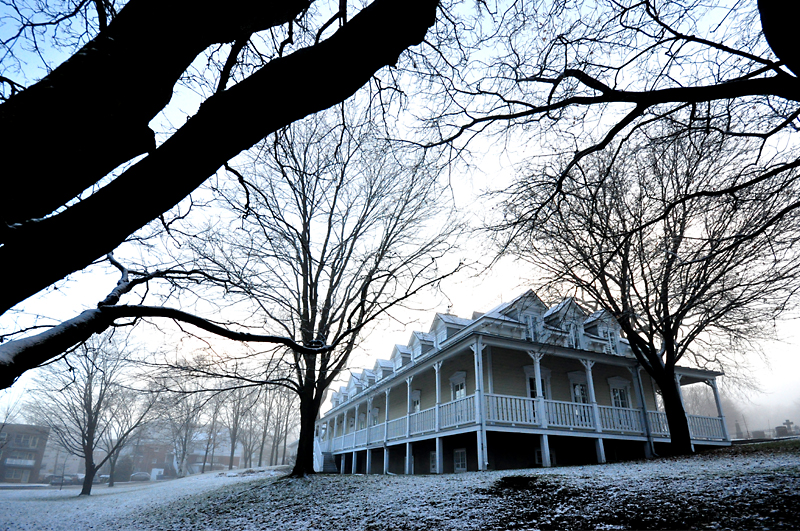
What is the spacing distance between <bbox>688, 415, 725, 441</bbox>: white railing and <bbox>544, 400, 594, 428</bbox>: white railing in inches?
Result: 201

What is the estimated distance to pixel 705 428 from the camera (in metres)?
17.2

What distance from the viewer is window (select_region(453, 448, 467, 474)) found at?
17.2 metres

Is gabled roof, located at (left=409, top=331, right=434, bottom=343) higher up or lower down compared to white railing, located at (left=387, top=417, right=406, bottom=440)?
higher up

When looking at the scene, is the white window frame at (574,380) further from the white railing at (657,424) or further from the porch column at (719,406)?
the porch column at (719,406)

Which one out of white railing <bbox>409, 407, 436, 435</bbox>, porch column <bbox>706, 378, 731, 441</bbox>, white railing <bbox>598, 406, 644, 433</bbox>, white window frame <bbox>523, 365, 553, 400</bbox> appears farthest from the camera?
white window frame <bbox>523, 365, 553, 400</bbox>

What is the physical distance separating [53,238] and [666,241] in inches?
298

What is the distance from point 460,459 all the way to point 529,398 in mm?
5385

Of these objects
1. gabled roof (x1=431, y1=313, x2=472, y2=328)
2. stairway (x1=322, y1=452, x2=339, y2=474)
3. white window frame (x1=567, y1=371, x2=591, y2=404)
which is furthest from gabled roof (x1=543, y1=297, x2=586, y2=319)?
stairway (x1=322, y1=452, x2=339, y2=474)

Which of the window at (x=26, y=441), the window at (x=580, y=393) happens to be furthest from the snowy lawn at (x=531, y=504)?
the window at (x=26, y=441)

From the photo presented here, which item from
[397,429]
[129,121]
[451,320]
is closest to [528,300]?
[451,320]

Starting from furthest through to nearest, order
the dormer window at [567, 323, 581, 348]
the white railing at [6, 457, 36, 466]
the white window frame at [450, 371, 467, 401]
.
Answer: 1. the white railing at [6, 457, 36, 466]
2. the dormer window at [567, 323, 581, 348]
3. the white window frame at [450, 371, 467, 401]

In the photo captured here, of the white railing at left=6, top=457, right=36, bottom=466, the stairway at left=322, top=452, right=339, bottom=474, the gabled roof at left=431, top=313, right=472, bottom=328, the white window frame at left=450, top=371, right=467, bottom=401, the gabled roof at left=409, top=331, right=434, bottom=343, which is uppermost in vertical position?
the gabled roof at left=431, top=313, right=472, bottom=328

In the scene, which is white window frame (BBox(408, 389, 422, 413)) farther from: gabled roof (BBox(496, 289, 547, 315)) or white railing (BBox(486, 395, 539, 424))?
gabled roof (BBox(496, 289, 547, 315))

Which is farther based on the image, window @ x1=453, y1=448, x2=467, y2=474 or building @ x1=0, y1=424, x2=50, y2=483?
building @ x1=0, y1=424, x2=50, y2=483
